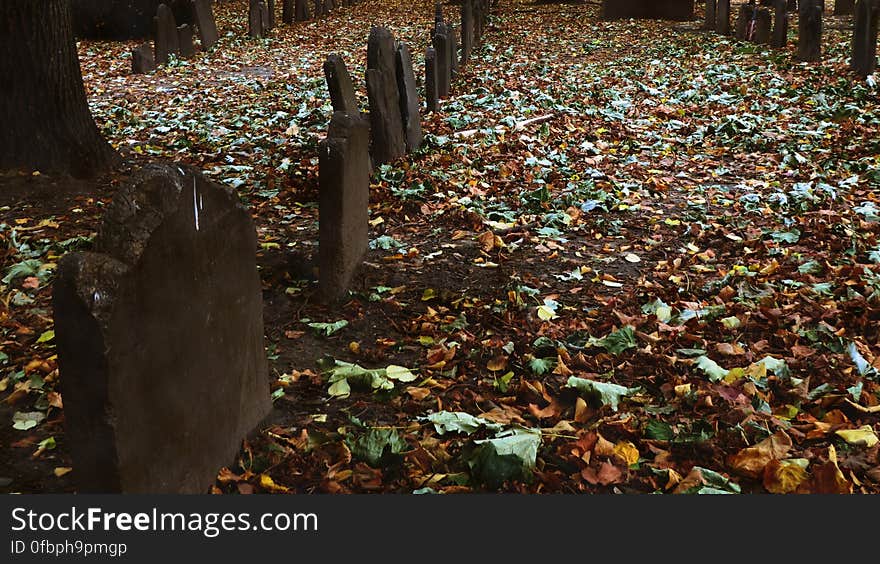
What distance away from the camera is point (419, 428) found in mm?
3809

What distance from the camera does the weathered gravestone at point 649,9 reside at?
19531 mm

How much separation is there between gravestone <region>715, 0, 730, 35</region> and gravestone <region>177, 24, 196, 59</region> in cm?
1020

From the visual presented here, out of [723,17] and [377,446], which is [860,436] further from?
[723,17]

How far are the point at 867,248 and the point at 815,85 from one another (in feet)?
20.6

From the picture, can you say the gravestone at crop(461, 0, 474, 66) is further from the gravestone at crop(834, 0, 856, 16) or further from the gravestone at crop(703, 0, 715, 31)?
the gravestone at crop(834, 0, 856, 16)

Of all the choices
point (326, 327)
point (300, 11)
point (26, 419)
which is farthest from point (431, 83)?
point (300, 11)

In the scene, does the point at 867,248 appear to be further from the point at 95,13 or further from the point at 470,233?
the point at 95,13

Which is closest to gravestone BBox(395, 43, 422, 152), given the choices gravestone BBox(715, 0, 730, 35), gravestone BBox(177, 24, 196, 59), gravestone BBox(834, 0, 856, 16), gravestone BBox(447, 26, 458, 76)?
gravestone BBox(447, 26, 458, 76)

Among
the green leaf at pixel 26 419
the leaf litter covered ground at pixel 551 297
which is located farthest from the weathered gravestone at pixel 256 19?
the green leaf at pixel 26 419

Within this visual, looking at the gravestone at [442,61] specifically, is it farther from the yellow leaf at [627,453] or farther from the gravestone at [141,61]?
the yellow leaf at [627,453]

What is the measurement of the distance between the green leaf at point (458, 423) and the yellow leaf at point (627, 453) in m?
0.52

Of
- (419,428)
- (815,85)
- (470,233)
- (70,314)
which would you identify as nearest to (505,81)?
(815,85)

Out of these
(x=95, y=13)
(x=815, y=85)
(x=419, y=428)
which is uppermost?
(x=95, y=13)

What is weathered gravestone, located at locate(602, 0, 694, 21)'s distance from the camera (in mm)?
19531
